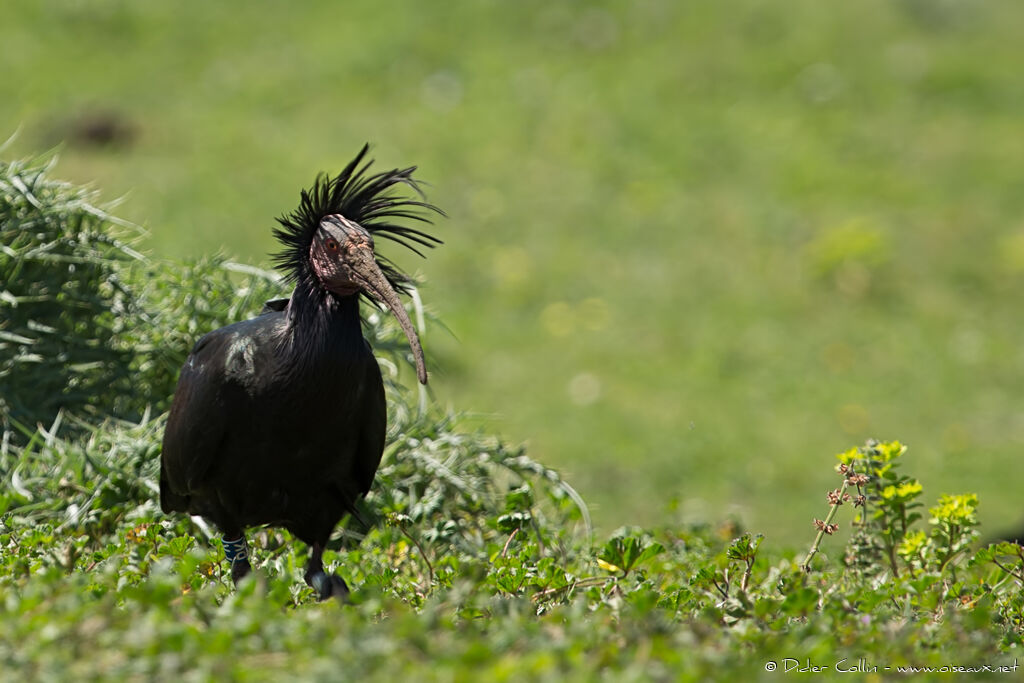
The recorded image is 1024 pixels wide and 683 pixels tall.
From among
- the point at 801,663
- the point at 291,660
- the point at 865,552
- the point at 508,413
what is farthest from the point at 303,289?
the point at 508,413

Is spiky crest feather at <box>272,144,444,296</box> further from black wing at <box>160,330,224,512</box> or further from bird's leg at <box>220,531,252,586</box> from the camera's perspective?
bird's leg at <box>220,531,252,586</box>

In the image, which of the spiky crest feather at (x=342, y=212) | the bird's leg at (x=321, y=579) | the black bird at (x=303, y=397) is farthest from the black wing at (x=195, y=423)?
the bird's leg at (x=321, y=579)

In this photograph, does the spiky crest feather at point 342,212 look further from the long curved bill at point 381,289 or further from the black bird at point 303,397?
the long curved bill at point 381,289

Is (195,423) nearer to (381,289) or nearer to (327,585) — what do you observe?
(327,585)

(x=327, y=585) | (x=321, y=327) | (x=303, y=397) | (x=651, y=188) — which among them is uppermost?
(x=651, y=188)

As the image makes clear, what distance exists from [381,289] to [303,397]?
513mm

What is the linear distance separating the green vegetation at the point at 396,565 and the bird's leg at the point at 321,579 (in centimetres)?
11

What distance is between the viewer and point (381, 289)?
4.61 m

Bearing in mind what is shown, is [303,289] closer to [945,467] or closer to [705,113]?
[945,467]

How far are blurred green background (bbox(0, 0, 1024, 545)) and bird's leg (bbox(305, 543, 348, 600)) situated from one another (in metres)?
4.37

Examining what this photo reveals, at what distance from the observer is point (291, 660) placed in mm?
2998

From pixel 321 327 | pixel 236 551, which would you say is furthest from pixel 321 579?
pixel 321 327

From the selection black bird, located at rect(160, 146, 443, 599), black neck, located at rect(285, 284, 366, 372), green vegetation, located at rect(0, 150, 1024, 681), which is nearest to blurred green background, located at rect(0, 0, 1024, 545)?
green vegetation, located at rect(0, 150, 1024, 681)

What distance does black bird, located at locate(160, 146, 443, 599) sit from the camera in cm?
470
